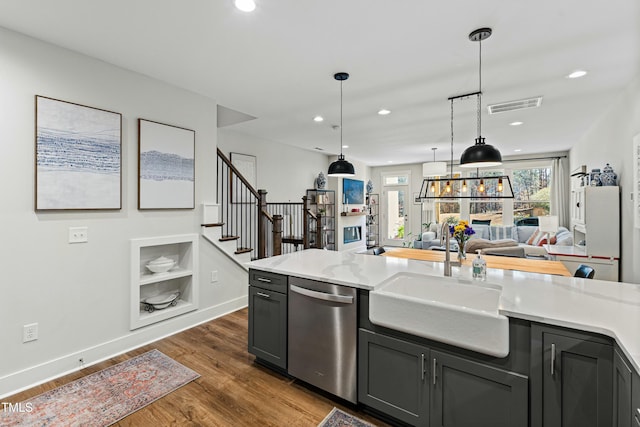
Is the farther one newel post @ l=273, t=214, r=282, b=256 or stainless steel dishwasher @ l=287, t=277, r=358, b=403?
newel post @ l=273, t=214, r=282, b=256

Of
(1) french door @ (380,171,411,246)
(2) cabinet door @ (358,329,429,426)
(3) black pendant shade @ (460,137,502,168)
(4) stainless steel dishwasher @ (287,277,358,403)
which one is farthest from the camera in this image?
(1) french door @ (380,171,411,246)

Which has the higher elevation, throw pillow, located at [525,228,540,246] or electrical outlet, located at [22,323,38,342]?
throw pillow, located at [525,228,540,246]

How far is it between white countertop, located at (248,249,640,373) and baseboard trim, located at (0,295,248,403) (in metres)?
1.47

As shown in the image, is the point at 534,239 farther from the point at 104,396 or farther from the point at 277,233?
the point at 104,396

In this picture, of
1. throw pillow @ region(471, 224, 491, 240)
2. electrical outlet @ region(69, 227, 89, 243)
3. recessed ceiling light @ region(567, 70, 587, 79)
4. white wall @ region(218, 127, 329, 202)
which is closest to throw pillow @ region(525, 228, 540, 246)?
throw pillow @ region(471, 224, 491, 240)

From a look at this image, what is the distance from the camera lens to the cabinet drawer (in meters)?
2.46

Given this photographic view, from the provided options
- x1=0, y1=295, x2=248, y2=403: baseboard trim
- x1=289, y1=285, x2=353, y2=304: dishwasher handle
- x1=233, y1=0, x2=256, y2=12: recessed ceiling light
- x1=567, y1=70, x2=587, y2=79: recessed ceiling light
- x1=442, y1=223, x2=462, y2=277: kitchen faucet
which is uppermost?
x1=567, y1=70, x2=587, y2=79: recessed ceiling light

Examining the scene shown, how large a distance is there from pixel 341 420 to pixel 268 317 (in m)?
0.93

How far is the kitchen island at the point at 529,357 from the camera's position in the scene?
1.33 metres

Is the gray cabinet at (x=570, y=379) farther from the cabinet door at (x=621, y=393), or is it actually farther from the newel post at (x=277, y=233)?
the newel post at (x=277, y=233)

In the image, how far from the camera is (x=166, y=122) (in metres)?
3.29

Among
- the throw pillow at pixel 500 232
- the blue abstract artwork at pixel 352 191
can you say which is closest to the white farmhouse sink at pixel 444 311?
the blue abstract artwork at pixel 352 191

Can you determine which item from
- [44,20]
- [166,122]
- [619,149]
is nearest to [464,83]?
[619,149]

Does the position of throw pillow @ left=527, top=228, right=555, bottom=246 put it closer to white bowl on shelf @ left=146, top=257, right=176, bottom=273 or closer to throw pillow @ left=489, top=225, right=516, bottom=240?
→ throw pillow @ left=489, top=225, right=516, bottom=240
